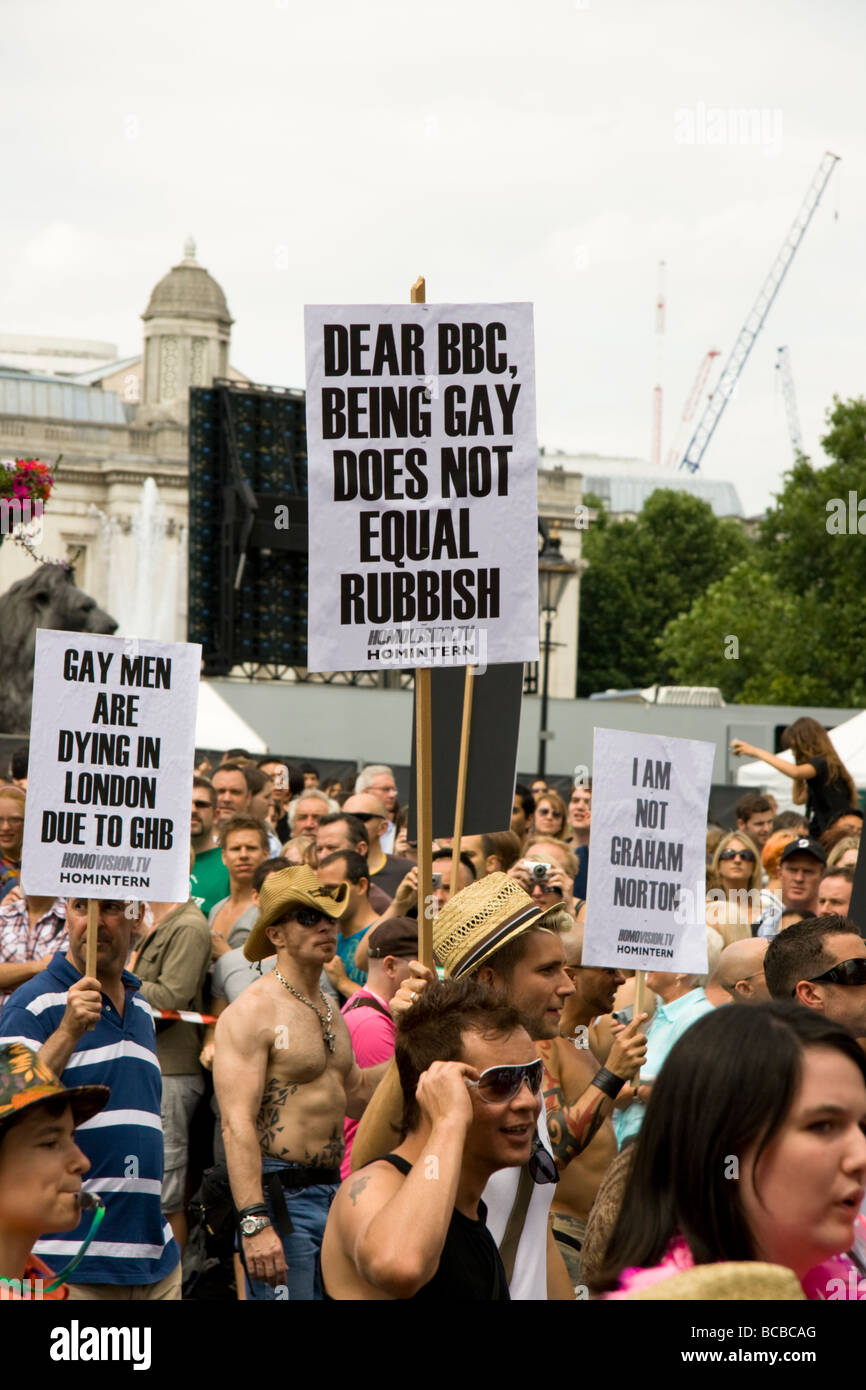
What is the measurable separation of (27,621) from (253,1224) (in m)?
15.7

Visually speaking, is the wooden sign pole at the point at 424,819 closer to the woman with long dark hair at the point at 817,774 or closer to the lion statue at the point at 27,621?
the woman with long dark hair at the point at 817,774

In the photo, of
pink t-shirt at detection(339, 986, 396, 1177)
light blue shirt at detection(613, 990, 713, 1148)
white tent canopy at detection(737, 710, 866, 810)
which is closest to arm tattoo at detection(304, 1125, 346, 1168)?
pink t-shirt at detection(339, 986, 396, 1177)

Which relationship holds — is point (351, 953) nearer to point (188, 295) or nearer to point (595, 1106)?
point (595, 1106)

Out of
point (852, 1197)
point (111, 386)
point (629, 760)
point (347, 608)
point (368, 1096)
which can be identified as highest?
point (111, 386)

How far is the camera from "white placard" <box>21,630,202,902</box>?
5465 millimetres

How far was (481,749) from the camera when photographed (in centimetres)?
690

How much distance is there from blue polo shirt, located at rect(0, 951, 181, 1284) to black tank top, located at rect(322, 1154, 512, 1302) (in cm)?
155

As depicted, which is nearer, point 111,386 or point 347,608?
point 347,608

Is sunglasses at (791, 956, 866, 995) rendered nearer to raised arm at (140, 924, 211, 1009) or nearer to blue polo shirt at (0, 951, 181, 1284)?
blue polo shirt at (0, 951, 181, 1284)

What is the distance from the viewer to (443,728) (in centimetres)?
714

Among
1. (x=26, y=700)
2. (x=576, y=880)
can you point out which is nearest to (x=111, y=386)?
(x=26, y=700)

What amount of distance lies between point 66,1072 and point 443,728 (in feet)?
8.33

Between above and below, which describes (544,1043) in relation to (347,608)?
below
